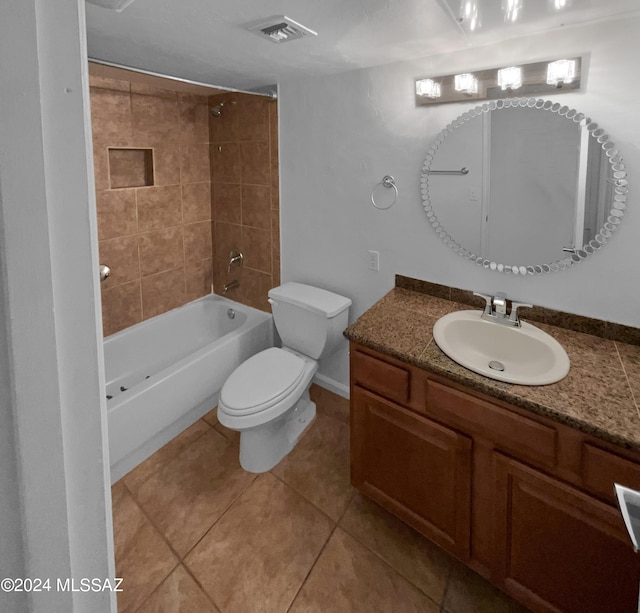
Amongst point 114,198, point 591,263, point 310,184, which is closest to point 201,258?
point 114,198

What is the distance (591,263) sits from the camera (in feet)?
5.31

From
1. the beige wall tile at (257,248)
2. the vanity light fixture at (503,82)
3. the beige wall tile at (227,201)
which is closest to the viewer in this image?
the vanity light fixture at (503,82)

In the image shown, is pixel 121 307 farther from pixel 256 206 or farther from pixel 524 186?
pixel 524 186

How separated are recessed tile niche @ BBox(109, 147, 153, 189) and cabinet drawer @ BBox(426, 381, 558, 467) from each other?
231 cm

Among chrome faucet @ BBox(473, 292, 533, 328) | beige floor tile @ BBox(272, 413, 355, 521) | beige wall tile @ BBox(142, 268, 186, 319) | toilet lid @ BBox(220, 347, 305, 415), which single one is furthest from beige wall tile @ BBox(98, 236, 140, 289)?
chrome faucet @ BBox(473, 292, 533, 328)

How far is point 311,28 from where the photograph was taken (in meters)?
1.50

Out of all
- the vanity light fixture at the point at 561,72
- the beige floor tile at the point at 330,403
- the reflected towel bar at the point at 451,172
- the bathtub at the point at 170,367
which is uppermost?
the vanity light fixture at the point at 561,72

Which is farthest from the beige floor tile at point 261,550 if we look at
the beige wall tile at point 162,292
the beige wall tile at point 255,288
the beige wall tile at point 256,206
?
the beige wall tile at point 256,206

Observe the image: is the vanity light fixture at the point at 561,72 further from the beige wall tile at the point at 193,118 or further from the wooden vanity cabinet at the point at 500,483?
the beige wall tile at the point at 193,118

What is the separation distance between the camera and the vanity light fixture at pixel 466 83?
1739 millimetres

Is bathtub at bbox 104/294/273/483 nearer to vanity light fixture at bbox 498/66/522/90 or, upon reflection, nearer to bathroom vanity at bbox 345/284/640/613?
bathroom vanity at bbox 345/284/640/613

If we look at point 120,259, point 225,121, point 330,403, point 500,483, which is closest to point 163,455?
point 330,403

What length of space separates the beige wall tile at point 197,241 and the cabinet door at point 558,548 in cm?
252

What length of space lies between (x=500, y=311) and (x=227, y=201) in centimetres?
208
